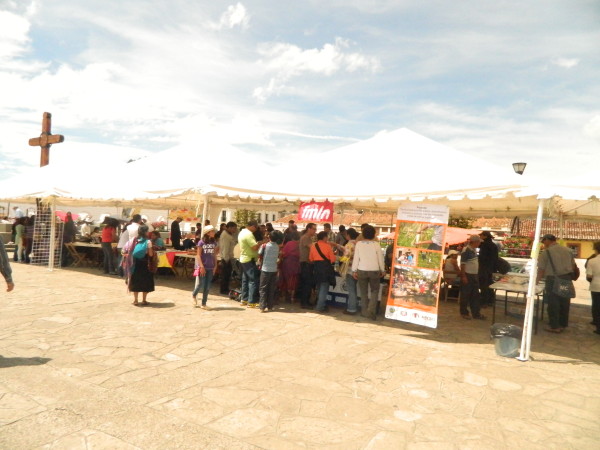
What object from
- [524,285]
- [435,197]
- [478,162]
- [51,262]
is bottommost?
[51,262]

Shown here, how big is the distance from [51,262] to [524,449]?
1262cm

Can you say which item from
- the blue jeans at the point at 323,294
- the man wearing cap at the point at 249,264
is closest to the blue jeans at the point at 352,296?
the blue jeans at the point at 323,294

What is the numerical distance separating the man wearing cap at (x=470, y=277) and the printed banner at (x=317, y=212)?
2.66 meters

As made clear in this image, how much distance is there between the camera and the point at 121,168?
12.1 metres

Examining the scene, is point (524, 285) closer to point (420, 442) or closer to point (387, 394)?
point (387, 394)

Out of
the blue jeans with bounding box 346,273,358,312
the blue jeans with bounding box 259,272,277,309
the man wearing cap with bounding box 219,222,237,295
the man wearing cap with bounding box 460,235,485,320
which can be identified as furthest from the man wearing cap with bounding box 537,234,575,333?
the man wearing cap with bounding box 219,222,237,295

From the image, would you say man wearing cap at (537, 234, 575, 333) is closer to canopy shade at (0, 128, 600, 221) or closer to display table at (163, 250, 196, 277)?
canopy shade at (0, 128, 600, 221)

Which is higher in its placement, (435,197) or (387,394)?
(435,197)

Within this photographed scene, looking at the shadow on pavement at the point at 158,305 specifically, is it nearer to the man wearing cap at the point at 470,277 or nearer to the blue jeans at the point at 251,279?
the blue jeans at the point at 251,279

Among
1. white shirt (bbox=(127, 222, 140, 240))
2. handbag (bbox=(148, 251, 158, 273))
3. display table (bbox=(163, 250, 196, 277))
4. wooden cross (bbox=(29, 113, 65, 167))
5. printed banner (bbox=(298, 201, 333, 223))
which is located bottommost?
display table (bbox=(163, 250, 196, 277))

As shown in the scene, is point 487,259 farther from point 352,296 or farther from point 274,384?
point 274,384

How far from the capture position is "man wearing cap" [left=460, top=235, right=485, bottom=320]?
7.84 meters

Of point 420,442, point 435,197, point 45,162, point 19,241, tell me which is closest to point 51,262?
point 19,241

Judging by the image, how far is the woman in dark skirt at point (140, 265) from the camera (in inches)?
295
